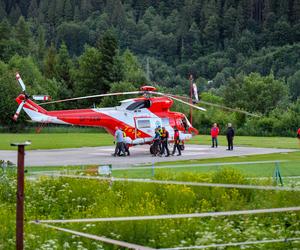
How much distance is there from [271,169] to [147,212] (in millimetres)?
9536

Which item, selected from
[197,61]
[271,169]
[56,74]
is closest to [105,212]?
[271,169]

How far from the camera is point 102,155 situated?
35812 millimetres

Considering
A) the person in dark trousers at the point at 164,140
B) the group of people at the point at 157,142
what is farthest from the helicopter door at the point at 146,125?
the person in dark trousers at the point at 164,140

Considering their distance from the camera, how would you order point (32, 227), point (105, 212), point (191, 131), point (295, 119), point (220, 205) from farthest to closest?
point (295, 119)
point (191, 131)
point (220, 205)
point (105, 212)
point (32, 227)

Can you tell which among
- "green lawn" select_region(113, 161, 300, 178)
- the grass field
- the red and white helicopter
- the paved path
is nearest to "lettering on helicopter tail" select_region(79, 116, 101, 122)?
the red and white helicopter

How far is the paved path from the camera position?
31.4 metres

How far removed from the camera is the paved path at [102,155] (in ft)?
103

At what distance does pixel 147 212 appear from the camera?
46.3ft

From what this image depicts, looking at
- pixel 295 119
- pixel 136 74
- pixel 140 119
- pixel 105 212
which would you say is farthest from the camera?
pixel 136 74

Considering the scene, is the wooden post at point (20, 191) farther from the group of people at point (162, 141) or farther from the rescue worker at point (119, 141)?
the group of people at point (162, 141)

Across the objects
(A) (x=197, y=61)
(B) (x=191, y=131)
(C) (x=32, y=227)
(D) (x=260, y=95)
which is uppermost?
(A) (x=197, y=61)

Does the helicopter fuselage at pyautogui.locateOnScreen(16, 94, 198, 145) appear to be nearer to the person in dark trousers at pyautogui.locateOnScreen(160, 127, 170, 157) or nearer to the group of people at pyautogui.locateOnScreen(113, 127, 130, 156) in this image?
the group of people at pyautogui.locateOnScreen(113, 127, 130, 156)

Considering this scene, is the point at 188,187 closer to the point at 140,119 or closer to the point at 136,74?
the point at 140,119

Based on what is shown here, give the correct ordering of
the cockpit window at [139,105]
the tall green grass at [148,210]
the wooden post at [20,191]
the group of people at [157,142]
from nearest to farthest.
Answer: the wooden post at [20,191]
the tall green grass at [148,210]
the group of people at [157,142]
the cockpit window at [139,105]
